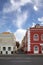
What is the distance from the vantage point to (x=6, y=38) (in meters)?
60.4

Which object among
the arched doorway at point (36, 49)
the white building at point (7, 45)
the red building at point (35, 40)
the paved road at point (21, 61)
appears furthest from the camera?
the white building at point (7, 45)

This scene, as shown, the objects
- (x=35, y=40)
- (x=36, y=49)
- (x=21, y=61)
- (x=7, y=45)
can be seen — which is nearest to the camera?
(x=21, y=61)

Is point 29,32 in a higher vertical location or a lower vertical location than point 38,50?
higher

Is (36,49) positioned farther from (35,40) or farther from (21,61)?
(21,61)

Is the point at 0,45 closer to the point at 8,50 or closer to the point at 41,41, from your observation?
the point at 8,50

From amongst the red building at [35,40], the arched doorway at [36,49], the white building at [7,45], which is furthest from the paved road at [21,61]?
the white building at [7,45]

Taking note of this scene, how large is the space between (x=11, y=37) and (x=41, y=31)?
950 centimetres

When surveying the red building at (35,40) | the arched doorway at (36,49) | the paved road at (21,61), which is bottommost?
the paved road at (21,61)

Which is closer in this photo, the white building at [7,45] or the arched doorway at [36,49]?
the arched doorway at [36,49]

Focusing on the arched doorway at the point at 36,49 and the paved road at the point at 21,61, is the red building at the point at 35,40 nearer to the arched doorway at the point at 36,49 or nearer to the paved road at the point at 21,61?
the arched doorway at the point at 36,49

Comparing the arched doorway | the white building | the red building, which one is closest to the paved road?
the red building

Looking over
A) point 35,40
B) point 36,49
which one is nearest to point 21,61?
point 35,40

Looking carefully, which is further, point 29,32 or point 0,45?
point 0,45

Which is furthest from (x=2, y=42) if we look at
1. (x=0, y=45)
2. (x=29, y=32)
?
(x=29, y=32)
